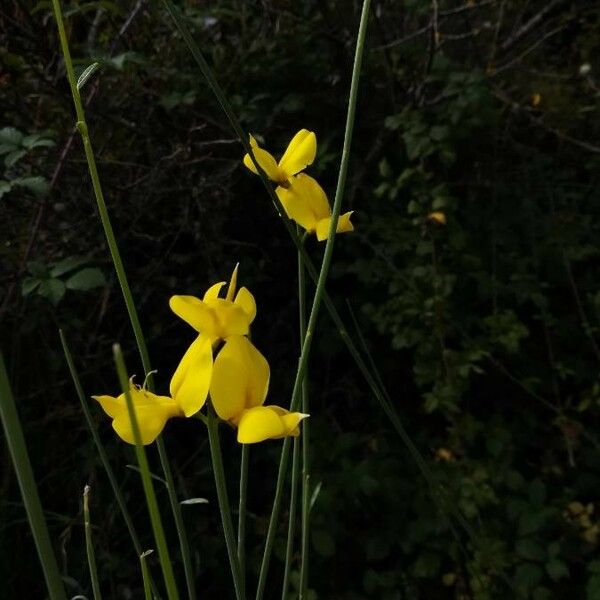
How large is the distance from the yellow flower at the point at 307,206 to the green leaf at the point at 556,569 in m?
0.92

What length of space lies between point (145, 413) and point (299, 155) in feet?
0.64

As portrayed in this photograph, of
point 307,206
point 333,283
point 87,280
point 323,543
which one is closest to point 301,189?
point 307,206

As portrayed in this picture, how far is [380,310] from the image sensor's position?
1.44 meters

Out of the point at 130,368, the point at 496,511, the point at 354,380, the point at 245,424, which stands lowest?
the point at 496,511

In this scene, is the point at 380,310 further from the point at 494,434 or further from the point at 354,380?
the point at 494,434

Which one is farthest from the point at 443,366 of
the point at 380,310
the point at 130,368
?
the point at 130,368

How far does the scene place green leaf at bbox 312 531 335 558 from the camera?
1.24 meters

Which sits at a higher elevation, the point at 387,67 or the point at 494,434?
the point at 387,67

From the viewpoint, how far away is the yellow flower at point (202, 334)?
400 mm

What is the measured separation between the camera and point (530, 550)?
1.28 meters

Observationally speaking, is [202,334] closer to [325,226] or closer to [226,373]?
[226,373]

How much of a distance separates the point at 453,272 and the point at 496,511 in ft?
1.41

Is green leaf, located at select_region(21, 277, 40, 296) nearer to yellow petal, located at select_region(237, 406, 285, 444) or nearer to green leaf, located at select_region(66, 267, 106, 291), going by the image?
green leaf, located at select_region(66, 267, 106, 291)

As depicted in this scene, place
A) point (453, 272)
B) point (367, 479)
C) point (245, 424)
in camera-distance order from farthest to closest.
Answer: point (453, 272) → point (367, 479) → point (245, 424)
